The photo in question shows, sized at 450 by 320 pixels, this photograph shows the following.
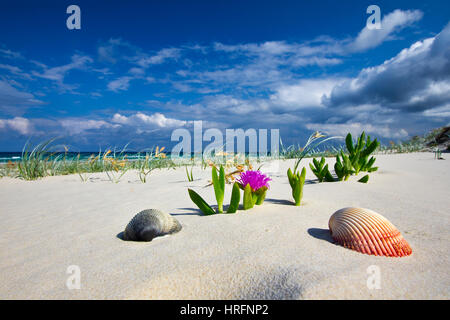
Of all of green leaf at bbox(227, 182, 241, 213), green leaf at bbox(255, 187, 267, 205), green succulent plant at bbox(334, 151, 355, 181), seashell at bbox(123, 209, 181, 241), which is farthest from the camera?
green succulent plant at bbox(334, 151, 355, 181)

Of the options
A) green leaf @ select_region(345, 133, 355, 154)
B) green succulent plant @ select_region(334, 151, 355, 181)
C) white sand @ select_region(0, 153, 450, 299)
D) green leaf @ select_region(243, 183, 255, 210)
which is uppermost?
green leaf @ select_region(345, 133, 355, 154)

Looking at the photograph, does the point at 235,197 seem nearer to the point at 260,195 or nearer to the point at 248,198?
the point at 248,198

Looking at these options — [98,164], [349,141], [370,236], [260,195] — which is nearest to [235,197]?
[260,195]

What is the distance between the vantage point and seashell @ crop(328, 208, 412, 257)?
129cm

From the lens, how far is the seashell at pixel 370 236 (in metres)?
1.29

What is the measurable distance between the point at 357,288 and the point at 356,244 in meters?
0.41

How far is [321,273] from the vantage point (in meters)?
1.08

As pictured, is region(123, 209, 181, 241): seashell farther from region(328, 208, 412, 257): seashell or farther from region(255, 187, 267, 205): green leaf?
region(328, 208, 412, 257): seashell

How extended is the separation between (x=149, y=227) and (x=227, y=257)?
2.02 ft

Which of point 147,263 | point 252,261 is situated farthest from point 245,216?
point 147,263

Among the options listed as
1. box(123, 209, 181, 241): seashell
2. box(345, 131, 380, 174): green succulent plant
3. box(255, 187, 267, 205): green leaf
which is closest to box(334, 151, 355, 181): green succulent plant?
box(345, 131, 380, 174): green succulent plant

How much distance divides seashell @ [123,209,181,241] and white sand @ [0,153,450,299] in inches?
2.6
